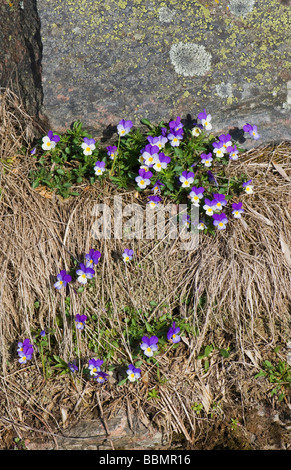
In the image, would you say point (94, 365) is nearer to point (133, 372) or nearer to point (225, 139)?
point (133, 372)

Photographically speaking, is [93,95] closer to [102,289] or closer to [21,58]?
[21,58]

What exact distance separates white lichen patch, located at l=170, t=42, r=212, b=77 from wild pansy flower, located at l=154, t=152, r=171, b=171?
873mm

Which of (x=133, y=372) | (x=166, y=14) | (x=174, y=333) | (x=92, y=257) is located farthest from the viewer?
(x=166, y=14)

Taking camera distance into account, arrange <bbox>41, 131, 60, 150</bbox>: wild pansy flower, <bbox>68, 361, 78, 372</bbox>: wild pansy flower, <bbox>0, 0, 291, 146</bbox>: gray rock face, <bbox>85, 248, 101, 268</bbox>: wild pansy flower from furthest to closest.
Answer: <bbox>0, 0, 291, 146</bbox>: gray rock face, <bbox>41, 131, 60, 150</bbox>: wild pansy flower, <bbox>85, 248, 101, 268</bbox>: wild pansy flower, <bbox>68, 361, 78, 372</bbox>: wild pansy flower

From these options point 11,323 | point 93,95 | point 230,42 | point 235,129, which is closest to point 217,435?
point 11,323

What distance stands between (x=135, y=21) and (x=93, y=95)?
2.61ft

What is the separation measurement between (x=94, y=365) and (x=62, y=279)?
0.69 m

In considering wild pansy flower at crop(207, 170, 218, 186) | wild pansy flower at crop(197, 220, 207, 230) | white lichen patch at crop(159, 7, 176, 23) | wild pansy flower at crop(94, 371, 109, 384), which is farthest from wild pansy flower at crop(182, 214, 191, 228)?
white lichen patch at crop(159, 7, 176, 23)

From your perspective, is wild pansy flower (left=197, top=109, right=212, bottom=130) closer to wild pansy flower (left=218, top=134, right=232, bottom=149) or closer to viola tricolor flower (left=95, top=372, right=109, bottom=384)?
wild pansy flower (left=218, top=134, right=232, bottom=149)

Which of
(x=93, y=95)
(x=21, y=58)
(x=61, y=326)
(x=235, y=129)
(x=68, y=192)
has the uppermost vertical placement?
(x=21, y=58)

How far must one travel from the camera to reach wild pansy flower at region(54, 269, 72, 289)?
346cm

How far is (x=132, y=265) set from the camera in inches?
143

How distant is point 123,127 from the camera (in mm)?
3670

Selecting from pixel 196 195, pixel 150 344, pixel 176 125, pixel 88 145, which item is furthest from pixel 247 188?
pixel 150 344
